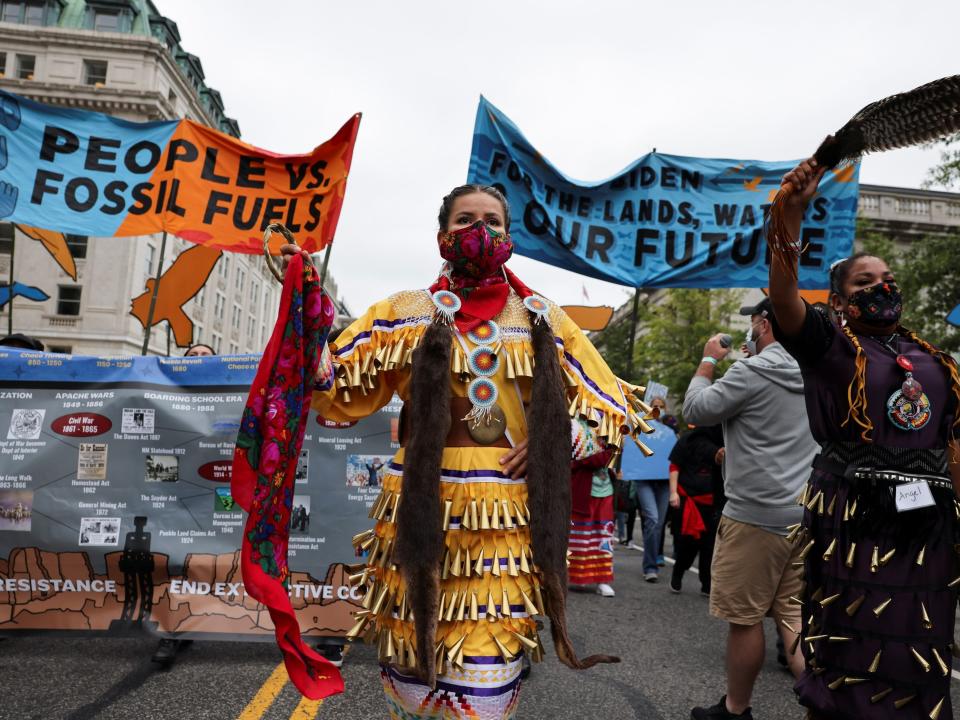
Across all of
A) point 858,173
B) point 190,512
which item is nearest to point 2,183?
point 190,512

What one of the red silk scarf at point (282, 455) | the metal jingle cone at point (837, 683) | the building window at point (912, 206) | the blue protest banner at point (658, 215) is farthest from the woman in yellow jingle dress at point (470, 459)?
the building window at point (912, 206)

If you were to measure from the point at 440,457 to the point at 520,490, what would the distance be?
0.85 ft

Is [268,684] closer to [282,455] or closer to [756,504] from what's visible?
[282,455]

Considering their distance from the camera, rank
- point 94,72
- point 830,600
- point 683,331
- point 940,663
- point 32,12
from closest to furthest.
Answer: point 940,663 < point 830,600 < point 683,331 < point 94,72 < point 32,12

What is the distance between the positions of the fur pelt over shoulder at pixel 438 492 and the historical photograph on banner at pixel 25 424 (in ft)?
10.3

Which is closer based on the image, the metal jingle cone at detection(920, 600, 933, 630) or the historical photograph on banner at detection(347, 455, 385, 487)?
the metal jingle cone at detection(920, 600, 933, 630)

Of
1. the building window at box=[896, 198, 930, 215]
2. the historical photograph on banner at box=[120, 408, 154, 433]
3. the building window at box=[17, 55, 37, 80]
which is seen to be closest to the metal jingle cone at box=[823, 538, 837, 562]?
the historical photograph on banner at box=[120, 408, 154, 433]

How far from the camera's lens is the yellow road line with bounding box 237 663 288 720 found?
317 cm

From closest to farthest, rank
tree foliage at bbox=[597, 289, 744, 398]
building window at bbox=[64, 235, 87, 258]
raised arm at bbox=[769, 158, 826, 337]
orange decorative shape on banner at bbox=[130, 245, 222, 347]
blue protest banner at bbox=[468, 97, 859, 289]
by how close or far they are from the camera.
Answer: raised arm at bbox=[769, 158, 826, 337]
blue protest banner at bbox=[468, 97, 859, 289]
orange decorative shape on banner at bbox=[130, 245, 222, 347]
tree foliage at bbox=[597, 289, 744, 398]
building window at bbox=[64, 235, 87, 258]

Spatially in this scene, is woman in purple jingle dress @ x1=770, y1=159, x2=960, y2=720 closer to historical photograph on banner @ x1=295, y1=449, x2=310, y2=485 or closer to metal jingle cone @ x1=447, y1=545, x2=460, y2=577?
metal jingle cone @ x1=447, y1=545, x2=460, y2=577

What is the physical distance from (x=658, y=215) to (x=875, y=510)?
15.5 feet

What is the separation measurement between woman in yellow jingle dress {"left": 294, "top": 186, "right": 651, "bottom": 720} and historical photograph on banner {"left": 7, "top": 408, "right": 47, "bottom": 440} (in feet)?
9.20

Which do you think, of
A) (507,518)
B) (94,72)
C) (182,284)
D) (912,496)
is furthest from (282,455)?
(94,72)

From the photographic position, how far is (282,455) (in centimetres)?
187
